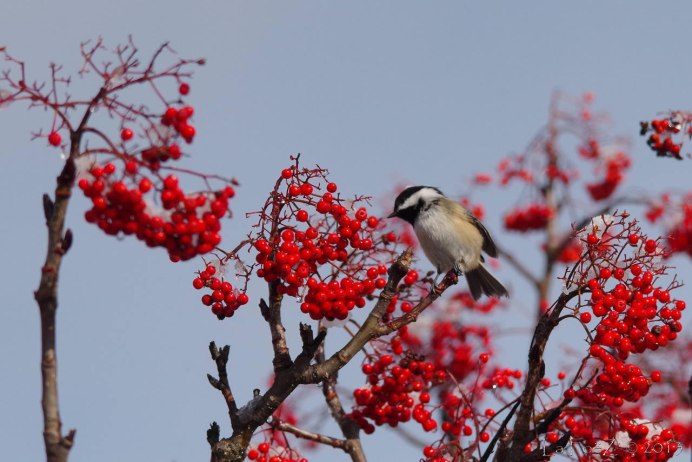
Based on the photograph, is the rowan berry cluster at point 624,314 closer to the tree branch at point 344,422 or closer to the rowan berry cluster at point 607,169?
the tree branch at point 344,422

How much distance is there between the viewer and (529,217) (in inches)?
447

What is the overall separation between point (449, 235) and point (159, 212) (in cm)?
454

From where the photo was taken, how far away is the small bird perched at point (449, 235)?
7395 mm

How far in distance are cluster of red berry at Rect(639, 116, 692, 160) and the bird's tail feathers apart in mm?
2255

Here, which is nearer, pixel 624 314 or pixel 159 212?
pixel 159 212

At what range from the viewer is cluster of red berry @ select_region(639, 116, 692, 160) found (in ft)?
19.2

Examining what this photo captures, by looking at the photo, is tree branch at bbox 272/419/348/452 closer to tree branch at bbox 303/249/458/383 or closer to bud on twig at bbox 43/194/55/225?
tree branch at bbox 303/249/458/383

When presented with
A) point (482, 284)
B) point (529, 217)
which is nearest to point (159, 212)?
point (482, 284)

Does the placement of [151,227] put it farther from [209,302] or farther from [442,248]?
[442,248]

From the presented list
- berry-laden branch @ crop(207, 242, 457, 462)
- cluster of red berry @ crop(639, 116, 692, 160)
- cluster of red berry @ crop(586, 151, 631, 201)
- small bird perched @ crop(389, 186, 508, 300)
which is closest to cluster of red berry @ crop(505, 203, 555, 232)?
cluster of red berry @ crop(586, 151, 631, 201)

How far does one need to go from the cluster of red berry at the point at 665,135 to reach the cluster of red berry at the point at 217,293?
315cm

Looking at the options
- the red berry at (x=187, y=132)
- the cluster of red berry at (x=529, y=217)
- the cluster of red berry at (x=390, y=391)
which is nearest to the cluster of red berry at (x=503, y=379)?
the cluster of red berry at (x=390, y=391)

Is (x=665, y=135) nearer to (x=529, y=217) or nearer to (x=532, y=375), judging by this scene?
(x=532, y=375)

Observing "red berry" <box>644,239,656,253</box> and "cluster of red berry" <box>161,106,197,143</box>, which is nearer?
"cluster of red berry" <box>161,106,197,143</box>
